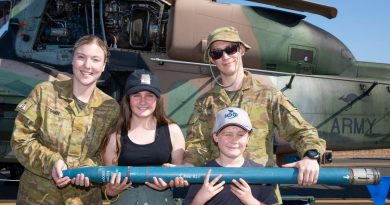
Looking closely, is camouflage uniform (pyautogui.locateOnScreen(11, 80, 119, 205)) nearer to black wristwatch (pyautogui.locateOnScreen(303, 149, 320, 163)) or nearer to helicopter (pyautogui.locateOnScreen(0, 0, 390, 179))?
black wristwatch (pyautogui.locateOnScreen(303, 149, 320, 163))

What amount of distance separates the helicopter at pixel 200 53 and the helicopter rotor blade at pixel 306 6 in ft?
0.06

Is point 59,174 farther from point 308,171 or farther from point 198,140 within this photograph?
point 308,171

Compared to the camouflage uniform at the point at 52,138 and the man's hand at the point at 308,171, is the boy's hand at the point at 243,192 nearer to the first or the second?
the man's hand at the point at 308,171

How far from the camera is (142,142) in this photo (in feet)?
11.2

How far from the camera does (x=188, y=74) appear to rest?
778 centimetres

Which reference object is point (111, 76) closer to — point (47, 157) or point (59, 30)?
point (59, 30)

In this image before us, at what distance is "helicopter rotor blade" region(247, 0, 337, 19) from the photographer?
7.73 metres

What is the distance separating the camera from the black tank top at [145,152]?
3.36 meters

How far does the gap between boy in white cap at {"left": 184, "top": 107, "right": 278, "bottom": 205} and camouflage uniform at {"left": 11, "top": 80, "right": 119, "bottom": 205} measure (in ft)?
2.92

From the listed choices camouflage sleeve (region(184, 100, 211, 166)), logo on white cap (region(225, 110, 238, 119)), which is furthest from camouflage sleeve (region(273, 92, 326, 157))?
camouflage sleeve (region(184, 100, 211, 166))

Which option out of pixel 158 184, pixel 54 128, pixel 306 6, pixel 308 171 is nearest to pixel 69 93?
pixel 54 128

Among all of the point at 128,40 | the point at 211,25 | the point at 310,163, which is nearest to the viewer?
the point at 310,163

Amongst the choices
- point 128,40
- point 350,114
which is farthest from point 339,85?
point 128,40

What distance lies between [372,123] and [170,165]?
6.16 m
